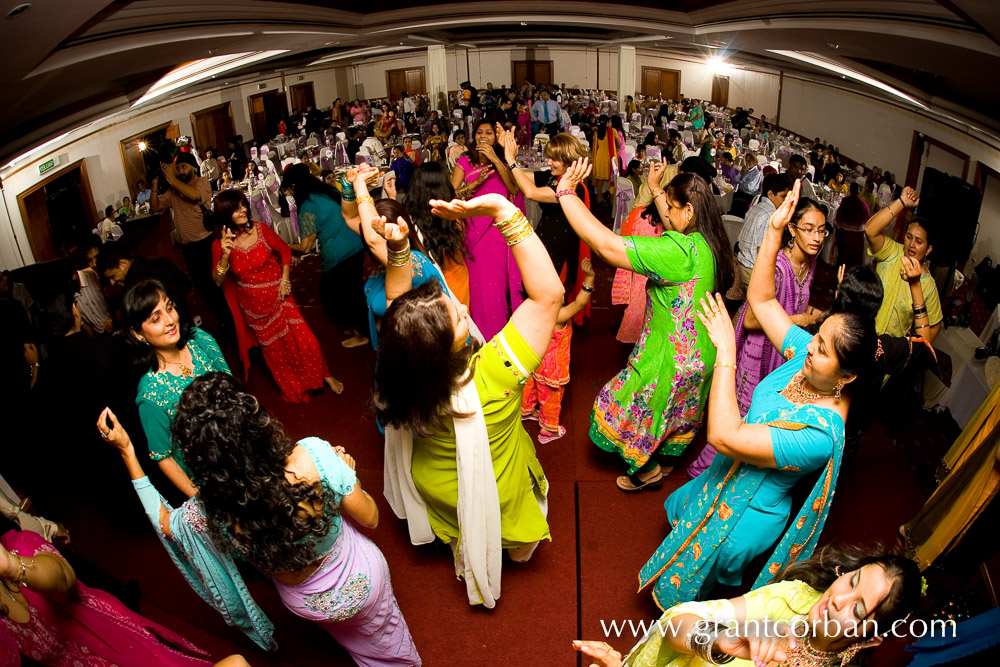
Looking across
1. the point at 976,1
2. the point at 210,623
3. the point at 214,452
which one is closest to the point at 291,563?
the point at 214,452

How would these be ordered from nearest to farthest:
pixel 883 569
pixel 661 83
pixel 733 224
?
1. pixel 883 569
2. pixel 733 224
3. pixel 661 83

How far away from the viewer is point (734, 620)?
4.34 feet

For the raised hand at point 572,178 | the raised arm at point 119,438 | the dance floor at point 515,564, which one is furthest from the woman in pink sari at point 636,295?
the raised arm at point 119,438

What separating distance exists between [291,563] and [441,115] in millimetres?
5706

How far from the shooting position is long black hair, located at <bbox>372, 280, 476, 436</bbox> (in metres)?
1.53

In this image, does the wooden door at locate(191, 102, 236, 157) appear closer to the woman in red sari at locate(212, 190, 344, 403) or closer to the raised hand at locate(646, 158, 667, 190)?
the woman in red sari at locate(212, 190, 344, 403)

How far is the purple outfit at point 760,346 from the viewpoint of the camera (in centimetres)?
254

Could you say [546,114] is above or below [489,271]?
above

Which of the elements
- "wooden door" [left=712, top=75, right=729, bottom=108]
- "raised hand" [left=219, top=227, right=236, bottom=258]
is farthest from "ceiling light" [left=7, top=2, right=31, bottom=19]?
"wooden door" [left=712, top=75, right=729, bottom=108]

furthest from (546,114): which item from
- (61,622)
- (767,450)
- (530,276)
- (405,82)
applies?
(61,622)

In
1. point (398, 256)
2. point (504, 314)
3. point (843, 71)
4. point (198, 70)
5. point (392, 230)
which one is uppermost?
point (198, 70)

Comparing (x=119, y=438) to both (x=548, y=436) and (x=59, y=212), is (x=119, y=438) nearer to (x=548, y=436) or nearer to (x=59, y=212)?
(x=59, y=212)

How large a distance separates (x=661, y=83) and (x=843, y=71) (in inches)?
119

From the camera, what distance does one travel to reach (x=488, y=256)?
3.16 meters
